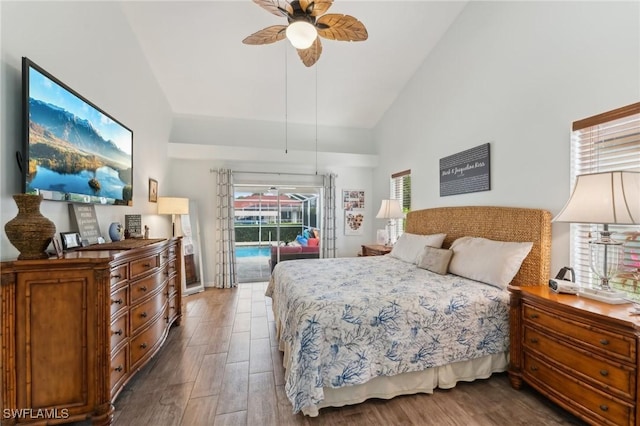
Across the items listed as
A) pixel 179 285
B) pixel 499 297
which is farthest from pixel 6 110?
pixel 499 297

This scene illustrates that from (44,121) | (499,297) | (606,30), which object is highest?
(606,30)

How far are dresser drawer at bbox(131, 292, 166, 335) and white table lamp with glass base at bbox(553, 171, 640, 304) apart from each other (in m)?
3.12

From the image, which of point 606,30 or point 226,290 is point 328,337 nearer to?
point 606,30

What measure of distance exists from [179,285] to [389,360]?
8.57 feet

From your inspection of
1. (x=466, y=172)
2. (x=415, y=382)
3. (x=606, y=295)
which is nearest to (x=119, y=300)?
(x=415, y=382)

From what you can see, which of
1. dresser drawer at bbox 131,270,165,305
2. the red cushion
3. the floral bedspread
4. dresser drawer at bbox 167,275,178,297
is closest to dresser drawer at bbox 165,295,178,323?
dresser drawer at bbox 167,275,178,297

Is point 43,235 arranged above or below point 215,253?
above

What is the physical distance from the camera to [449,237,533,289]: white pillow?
2301mm

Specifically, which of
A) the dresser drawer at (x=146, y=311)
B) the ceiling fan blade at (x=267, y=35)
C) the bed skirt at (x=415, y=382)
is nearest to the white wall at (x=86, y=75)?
the dresser drawer at (x=146, y=311)

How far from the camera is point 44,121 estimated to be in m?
1.72

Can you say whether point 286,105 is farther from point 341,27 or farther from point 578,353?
point 578,353

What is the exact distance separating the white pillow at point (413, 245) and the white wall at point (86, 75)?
3.37m

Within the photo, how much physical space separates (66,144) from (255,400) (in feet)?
7.53

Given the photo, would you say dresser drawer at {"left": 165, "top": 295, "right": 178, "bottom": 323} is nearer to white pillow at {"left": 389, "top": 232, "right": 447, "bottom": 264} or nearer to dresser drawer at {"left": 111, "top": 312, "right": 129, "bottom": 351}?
dresser drawer at {"left": 111, "top": 312, "right": 129, "bottom": 351}
